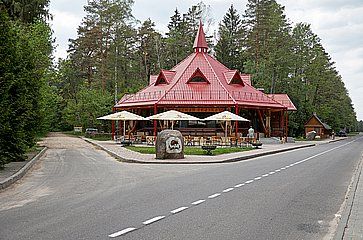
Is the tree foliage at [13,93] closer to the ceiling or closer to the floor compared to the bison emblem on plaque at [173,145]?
closer to the ceiling

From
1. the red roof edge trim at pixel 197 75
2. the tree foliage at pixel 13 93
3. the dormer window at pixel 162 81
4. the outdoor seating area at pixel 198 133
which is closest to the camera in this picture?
the tree foliage at pixel 13 93

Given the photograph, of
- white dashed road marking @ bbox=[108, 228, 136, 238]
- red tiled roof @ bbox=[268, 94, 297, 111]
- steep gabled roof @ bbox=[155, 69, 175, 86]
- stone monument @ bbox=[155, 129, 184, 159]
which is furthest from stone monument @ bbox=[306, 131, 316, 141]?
white dashed road marking @ bbox=[108, 228, 136, 238]

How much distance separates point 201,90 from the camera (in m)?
44.5

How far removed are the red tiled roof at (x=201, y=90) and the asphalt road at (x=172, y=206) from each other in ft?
85.9

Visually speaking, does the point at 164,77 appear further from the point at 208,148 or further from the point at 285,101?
the point at 208,148

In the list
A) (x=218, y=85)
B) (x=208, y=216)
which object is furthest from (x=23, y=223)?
(x=218, y=85)

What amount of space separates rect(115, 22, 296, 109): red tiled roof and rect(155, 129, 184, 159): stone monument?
712 inches

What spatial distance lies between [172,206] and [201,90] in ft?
115

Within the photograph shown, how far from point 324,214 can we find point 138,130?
1551 inches

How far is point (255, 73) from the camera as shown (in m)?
68.3

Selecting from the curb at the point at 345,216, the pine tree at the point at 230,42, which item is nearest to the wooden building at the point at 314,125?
the pine tree at the point at 230,42

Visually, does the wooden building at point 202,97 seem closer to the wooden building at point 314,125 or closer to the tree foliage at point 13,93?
the tree foliage at point 13,93

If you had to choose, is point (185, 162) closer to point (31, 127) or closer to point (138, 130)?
point (31, 127)

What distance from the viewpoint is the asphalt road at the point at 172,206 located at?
751 cm
